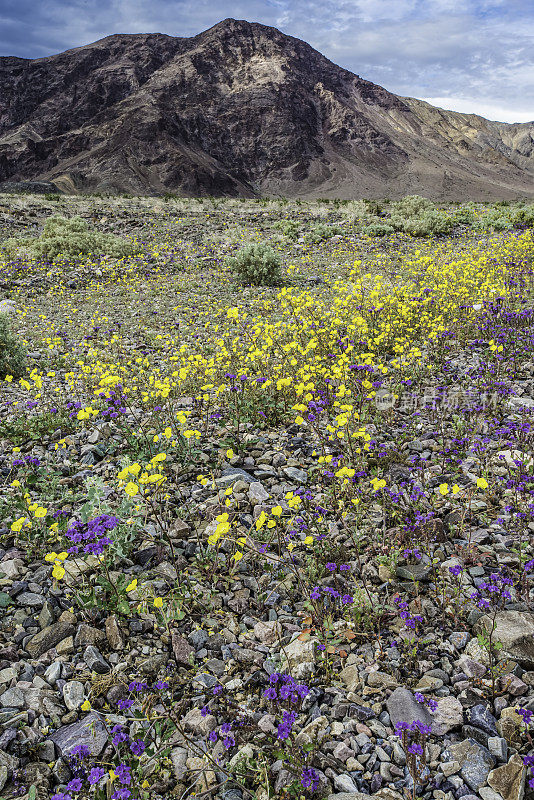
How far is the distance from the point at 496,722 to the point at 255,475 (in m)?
2.98

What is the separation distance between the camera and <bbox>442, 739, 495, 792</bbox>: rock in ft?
7.36

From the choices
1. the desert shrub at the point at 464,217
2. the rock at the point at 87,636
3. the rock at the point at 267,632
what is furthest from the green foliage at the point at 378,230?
the rock at the point at 87,636

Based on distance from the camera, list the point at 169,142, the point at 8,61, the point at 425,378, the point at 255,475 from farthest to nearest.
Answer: the point at 8,61, the point at 169,142, the point at 425,378, the point at 255,475

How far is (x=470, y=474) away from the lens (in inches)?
178

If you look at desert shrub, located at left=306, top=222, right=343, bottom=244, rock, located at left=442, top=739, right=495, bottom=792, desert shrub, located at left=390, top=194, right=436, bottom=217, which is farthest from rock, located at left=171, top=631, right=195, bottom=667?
desert shrub, located at left=390, top=194, right=436, bottom=217

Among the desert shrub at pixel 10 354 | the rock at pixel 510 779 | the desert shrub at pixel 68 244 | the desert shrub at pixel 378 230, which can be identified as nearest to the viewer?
the rock at pixel 510 779

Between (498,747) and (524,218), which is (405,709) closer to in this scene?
(498,747)

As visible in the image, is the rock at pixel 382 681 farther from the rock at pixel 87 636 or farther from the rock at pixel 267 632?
the rock at pixel 87 636

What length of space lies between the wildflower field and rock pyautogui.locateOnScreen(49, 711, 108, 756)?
0.01 metres

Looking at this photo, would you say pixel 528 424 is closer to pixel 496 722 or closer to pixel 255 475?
pixel 255 475

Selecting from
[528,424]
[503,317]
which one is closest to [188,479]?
[528,424]

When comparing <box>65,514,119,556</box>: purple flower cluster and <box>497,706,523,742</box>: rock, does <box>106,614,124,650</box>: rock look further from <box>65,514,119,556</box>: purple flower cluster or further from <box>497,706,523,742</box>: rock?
<box>497,706,523,742</box>: rock

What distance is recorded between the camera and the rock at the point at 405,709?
100 inches

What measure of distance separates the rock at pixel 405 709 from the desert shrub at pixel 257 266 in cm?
1193
